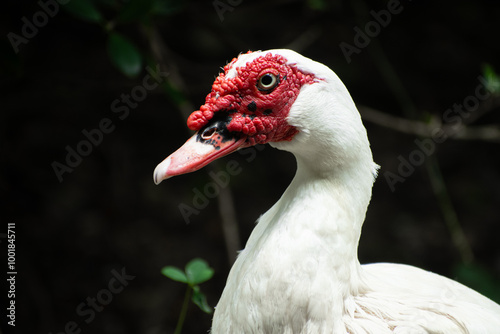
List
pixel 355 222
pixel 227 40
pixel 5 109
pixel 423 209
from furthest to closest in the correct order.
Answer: pixel 423 209
pixel 5 109
pixel 227 40
pixel 355 222

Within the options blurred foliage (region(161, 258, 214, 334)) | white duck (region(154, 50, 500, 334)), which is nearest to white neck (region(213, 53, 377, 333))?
white duck (region(154, 50, 500, 334))

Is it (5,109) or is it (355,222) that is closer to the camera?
(355,222)

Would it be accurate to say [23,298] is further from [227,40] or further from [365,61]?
[365,61]

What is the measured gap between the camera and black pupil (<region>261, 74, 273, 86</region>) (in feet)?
4.25

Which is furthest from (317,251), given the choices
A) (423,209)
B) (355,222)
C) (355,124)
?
(423,209)

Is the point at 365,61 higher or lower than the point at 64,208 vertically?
lower

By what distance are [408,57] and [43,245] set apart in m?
2.73

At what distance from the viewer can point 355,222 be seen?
4.60 feet

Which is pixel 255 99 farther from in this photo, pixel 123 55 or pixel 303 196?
pixel 123 55

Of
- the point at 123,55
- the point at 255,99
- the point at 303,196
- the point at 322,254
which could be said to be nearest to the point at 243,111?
the point at 255,99

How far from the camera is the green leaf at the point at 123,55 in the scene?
195 cm

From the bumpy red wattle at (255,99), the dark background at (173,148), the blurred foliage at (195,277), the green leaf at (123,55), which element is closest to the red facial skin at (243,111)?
the bumpy red wattle at (255,99)

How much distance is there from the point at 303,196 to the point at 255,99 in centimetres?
29

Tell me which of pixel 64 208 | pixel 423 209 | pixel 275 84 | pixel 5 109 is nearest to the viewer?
pixel 275 84
